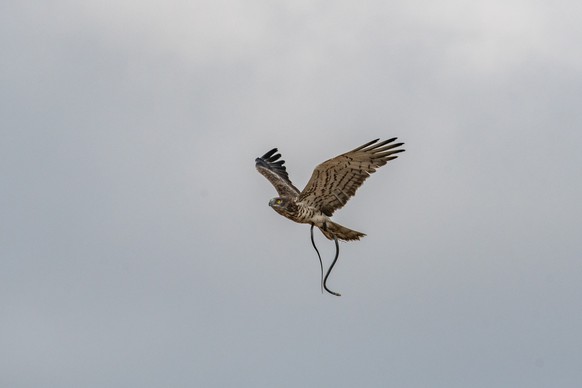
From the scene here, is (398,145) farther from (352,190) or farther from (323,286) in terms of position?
(323,286)

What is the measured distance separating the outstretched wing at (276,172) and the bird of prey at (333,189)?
68.5 inches

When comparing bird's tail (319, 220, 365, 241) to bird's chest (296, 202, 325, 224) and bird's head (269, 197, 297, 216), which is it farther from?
bird's head (269, 197, 297, 216)

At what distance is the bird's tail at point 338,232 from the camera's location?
30344 mm

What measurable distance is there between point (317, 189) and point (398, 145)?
219 cm

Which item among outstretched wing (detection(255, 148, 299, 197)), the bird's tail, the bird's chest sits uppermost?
outstretched wing (detection(255, 148, 299, 197))

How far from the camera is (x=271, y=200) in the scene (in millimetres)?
30812

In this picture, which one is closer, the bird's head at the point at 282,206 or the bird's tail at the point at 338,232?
the bird's tail at the point at 338,232

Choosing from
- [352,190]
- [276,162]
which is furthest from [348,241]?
[276,162]

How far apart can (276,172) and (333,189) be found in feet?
22.8

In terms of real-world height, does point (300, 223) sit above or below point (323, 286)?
above

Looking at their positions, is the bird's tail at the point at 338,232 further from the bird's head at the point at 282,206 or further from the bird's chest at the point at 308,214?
the bird's head at the point at 282,206

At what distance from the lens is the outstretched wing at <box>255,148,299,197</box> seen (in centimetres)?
3366

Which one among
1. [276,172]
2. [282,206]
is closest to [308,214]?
[282,206]

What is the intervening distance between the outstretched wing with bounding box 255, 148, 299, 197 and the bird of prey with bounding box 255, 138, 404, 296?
1741mm
